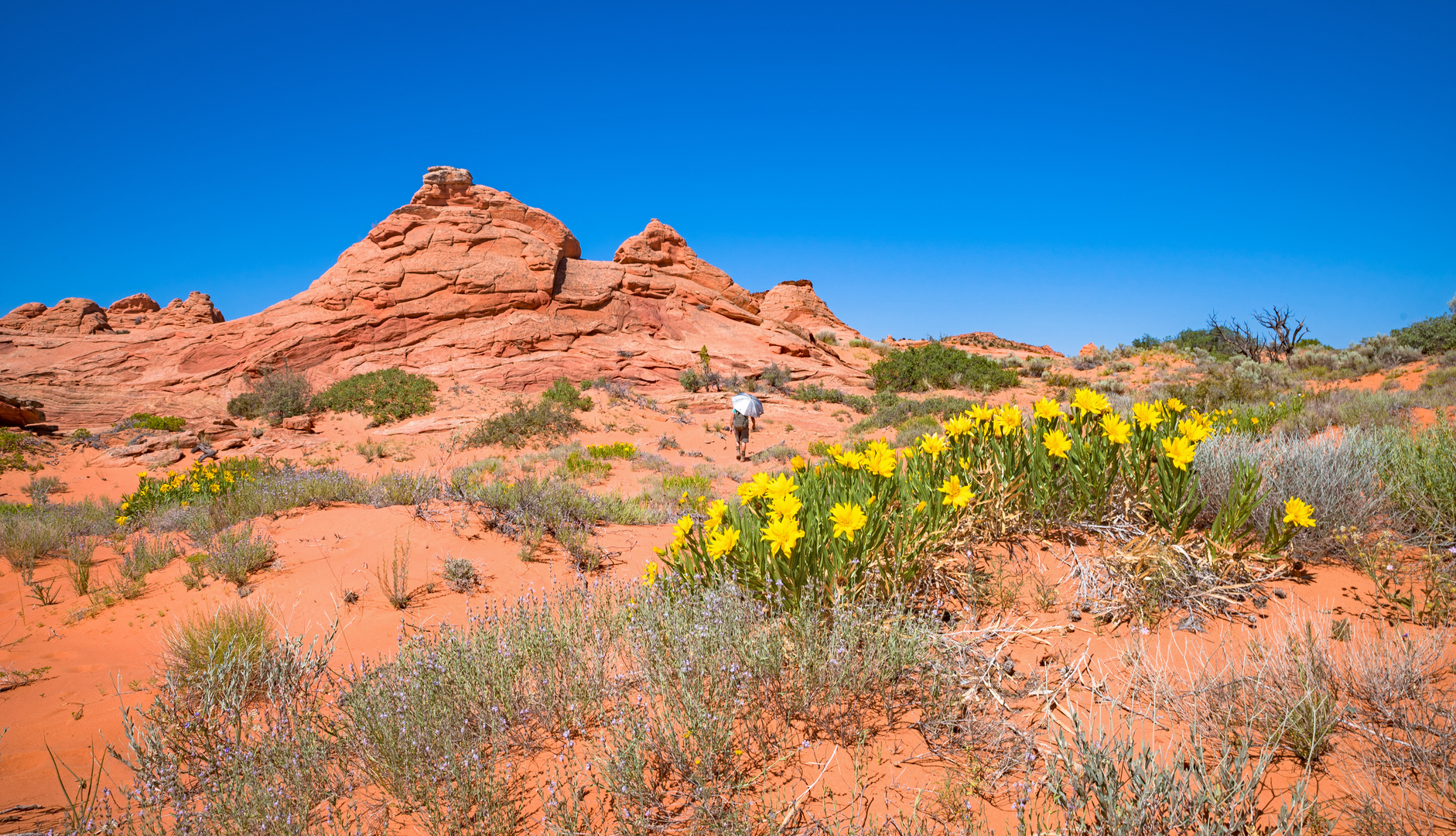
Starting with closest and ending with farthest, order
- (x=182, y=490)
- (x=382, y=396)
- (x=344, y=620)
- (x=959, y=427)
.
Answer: (x=959, y=427), (x=344, y=620), (x=182, y=490), (x=382, y=396)

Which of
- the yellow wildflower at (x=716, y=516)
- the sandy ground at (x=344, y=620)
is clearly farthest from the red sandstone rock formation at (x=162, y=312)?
the yellow wildflower at (x=716, y=516)

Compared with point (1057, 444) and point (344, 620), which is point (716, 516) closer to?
point (1057, 444)

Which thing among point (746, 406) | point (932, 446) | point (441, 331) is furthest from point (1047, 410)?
point (441, 331)

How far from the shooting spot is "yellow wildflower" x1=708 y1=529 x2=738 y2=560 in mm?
2883

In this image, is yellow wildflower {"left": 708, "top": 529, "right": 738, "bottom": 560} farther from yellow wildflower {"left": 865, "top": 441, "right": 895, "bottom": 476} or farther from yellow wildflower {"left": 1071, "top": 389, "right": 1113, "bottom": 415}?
yellow wildflower {"left": 1071, "top": 389, "right": 1113, "bottom": 415}

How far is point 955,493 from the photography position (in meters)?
3.18

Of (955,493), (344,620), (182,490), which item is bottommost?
(344,620)

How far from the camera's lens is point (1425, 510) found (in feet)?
12.1

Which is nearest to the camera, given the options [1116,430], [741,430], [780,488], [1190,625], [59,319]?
[1190,625]

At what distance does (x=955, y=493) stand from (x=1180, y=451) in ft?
3.62

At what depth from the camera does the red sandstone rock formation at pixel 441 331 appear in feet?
62.8

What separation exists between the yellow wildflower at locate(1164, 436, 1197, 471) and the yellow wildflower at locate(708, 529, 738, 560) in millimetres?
2236

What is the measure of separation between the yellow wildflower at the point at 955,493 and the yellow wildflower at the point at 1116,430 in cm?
90

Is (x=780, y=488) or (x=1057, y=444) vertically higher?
(x=1057, y=444)
